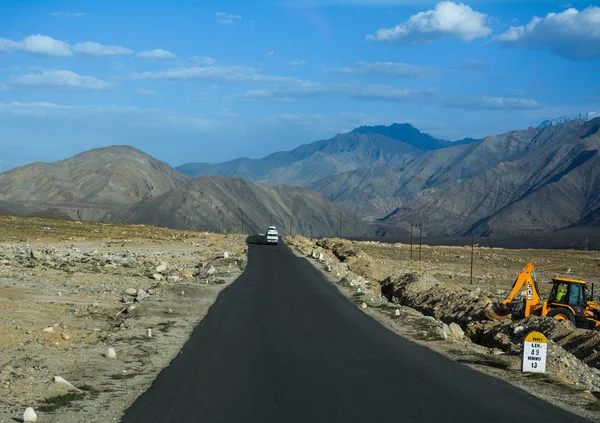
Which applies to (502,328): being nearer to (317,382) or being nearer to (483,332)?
(483,332)

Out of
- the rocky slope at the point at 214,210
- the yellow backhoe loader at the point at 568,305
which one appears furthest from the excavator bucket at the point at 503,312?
the rocky slope at the point at 214,210

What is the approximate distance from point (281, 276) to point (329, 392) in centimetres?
2655

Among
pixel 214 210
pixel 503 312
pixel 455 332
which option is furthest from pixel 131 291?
pixel 214 210

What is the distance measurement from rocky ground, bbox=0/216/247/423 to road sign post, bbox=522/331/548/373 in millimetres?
7883

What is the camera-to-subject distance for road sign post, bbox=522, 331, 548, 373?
49.1ft

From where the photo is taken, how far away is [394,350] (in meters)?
17.5

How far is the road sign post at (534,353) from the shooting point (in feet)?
49.1

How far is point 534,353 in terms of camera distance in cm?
1506

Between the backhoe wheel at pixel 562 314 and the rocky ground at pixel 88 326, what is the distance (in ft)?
41.3

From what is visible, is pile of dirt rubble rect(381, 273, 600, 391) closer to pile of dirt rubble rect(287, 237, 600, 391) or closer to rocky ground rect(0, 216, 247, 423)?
pile of dirt rubble rect(287, 237, 600, 391)

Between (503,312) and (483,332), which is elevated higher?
(503,312)

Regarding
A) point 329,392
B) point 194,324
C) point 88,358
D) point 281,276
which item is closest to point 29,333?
point 88,358

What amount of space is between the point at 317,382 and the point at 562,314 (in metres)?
14.8

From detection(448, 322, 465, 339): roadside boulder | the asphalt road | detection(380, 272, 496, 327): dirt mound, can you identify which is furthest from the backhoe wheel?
the asphalt road
